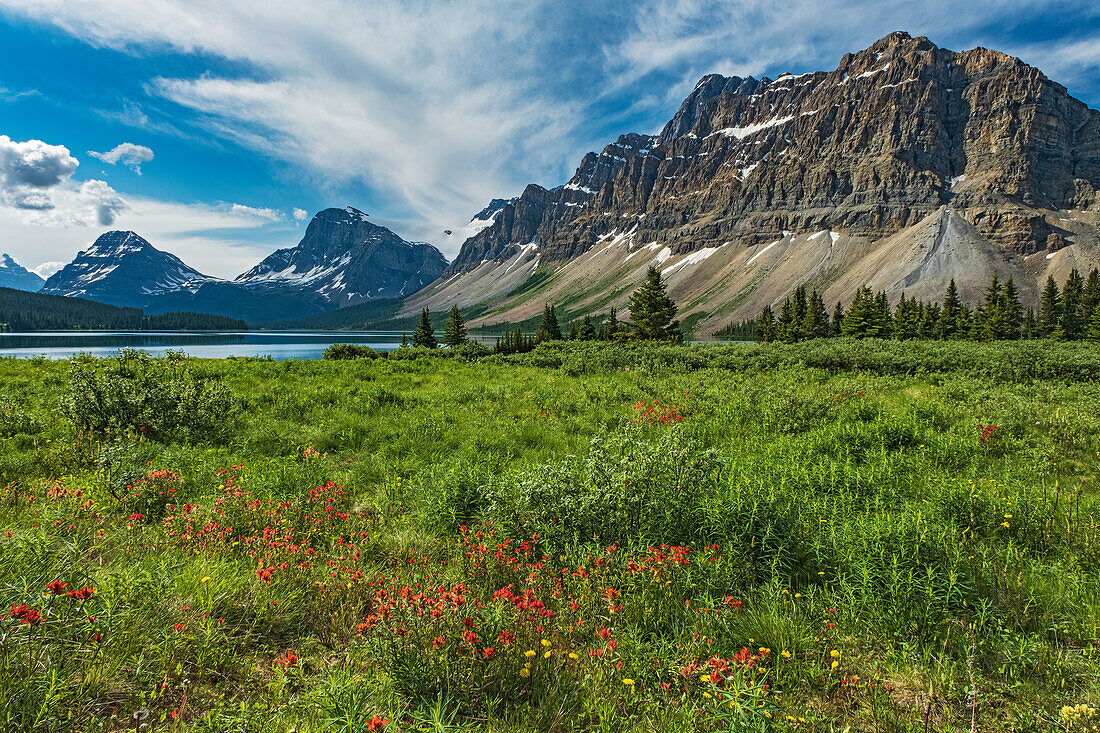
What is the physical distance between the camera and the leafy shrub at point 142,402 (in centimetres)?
887

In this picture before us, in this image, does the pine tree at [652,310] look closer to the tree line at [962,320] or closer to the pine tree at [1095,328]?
the tree line at [962,320]

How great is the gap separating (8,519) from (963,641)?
964cm

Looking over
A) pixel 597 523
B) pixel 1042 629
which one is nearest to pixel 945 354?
pixel 1042 629

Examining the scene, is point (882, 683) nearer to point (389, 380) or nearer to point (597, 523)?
point (597, 523)

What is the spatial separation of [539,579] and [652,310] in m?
55.9

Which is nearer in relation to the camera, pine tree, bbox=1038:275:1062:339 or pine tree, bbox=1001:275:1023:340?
pine tree, bbox=1001:275:1023:340

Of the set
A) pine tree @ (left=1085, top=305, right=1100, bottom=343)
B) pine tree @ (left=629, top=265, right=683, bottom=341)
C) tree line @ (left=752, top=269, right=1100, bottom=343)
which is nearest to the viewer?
pine tree @ (left=629, top=265, right=683, bottom=341)

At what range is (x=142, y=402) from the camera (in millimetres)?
9258

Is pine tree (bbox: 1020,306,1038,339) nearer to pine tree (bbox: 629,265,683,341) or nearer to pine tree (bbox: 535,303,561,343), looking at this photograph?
pine tree (bbox: 629,265,683,341)

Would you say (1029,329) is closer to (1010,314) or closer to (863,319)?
(1010,314)

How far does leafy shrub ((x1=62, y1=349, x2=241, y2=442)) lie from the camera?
29.1 feet

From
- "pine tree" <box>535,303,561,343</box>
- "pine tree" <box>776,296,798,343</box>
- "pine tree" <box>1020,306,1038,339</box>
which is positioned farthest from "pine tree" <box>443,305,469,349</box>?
"pine tree" <box>1020,306,1038,339</box>

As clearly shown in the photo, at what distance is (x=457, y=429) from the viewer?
34.4 ft

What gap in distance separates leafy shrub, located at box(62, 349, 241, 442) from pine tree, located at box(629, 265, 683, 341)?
2045 inches
